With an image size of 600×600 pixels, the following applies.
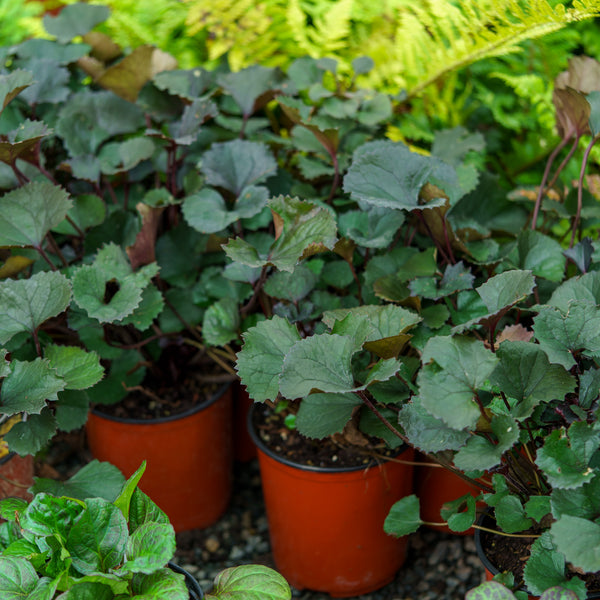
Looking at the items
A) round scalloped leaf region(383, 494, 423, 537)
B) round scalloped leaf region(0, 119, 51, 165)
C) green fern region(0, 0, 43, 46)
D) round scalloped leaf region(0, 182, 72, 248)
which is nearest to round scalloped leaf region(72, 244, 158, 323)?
round scalloped leaf region(0, 182, 72, 248)

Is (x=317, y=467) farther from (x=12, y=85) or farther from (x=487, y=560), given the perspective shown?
(x=12, y=85)

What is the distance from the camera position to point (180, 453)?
5.08 feet

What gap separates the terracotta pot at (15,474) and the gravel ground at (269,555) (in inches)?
16.3

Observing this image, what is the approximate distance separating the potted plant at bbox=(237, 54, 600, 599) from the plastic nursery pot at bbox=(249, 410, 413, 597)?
5.2 inches

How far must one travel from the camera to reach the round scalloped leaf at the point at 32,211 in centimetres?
126

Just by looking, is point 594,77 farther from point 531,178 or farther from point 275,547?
point 275,547

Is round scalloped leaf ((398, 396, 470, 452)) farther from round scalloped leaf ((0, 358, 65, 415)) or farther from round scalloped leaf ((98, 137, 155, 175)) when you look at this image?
round scalloped leaf ((98, 137, 155, 175))

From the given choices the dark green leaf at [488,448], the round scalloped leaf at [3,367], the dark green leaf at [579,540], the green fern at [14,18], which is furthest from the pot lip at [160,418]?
the green fern at [14,18]

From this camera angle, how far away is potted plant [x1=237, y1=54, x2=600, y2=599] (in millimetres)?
885

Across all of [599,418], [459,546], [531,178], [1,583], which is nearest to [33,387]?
[1,583]

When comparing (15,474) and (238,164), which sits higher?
(238,164)

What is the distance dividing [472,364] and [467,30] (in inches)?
40.5

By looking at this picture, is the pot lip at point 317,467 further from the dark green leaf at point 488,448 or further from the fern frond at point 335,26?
the fern frond at point 335,26

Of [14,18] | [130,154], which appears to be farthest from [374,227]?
[14,18]
